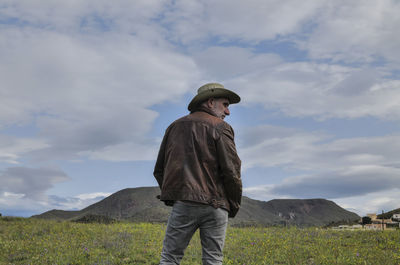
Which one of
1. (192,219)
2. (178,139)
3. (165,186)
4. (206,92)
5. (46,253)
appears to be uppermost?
(206,92)

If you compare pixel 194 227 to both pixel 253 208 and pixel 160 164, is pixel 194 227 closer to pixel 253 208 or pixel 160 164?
pixel 160 164

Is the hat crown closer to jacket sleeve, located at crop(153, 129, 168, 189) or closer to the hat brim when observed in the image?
the hat brim

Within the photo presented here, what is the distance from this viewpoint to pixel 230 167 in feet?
15.1

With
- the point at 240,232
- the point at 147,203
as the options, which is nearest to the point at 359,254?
the point at 240,232

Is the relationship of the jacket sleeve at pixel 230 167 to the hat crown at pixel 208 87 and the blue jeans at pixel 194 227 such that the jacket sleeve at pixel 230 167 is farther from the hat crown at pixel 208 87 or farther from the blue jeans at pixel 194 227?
the hat crown at pixel 208 87

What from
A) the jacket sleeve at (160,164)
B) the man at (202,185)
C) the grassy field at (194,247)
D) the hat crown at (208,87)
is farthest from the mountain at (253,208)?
the man at (202,185)

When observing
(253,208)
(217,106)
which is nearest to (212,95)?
(217,106)

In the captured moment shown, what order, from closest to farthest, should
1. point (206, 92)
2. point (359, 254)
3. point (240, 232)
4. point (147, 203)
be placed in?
point (206, 92), point (359, 254), point (240, 232), point (147, 203)

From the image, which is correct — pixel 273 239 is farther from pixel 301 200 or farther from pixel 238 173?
pixel 301 200

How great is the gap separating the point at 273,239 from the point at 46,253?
22.8 feet

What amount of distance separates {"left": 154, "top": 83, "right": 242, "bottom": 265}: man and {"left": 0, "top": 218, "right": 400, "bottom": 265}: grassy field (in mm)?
4655

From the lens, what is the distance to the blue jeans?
Answer: 14.9 feet

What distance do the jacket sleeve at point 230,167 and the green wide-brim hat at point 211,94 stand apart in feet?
1.85

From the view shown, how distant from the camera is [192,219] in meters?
4.58
